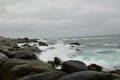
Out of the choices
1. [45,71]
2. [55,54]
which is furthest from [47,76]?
[55,54]

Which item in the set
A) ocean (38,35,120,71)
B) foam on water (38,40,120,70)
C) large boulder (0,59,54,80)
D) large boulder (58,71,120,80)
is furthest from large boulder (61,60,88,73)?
foam on water (38,40,120,70)

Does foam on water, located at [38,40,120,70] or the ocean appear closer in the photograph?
foam on water, located at [38,40,120,70]

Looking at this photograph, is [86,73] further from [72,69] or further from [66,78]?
[72,69]

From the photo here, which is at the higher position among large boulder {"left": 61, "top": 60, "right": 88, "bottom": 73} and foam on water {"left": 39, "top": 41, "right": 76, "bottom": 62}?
large boulder {"left": 61, "top": 60, "right": 88, "bottom": 73}

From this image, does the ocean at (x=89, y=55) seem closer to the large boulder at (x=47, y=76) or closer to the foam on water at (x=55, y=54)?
the foam on water at (x=55, y=54)

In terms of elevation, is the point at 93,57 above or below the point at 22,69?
below

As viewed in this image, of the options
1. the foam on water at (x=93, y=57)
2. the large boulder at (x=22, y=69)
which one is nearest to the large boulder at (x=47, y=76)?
the large boulder at (x=22, y=69)

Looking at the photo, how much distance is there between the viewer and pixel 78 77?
7648 millimetres

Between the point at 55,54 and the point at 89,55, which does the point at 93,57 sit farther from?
the point at 55,54

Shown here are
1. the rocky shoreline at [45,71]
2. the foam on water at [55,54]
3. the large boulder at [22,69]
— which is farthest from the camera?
the foam on water at [55,54]

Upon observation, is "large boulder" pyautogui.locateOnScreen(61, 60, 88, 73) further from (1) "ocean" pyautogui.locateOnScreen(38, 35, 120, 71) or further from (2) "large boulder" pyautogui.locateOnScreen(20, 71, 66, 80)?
(1) "ocean" pyautogui.locateOnScreen(38, 35, 120, 71)

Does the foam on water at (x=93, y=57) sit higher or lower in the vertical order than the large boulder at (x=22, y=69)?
lower

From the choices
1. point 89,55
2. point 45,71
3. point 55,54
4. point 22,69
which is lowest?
point 89,55

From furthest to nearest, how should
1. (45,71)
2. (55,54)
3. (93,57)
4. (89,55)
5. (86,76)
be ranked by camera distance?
(55,54) < (89,55) < (93,57) < (45,71) < (86,76)
